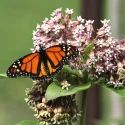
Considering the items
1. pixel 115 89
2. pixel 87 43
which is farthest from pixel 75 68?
pixel 115 89

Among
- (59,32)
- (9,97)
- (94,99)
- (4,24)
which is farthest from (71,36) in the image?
(4,24)

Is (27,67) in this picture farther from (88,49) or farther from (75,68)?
(88,49)

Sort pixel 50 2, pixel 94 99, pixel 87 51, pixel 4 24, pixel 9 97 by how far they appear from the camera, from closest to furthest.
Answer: pixel 87 51
pixel 94 99
pixel 9 97
pixel 4 24
pixel 50 2

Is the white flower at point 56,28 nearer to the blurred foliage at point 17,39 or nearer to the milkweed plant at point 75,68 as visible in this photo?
the milkweed plant at point 75,68

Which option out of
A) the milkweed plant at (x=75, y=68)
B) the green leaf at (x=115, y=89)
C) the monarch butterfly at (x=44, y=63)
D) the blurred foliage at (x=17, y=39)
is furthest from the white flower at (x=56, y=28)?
the blurred foliage at (x=17, y=39)

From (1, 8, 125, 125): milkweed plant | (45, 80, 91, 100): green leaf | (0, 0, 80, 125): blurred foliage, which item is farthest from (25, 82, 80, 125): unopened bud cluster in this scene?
(0, 0, 80, 125): blurred foliage

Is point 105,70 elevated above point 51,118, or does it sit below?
above

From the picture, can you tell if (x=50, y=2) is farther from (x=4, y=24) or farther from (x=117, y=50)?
(x=117, y=50)
